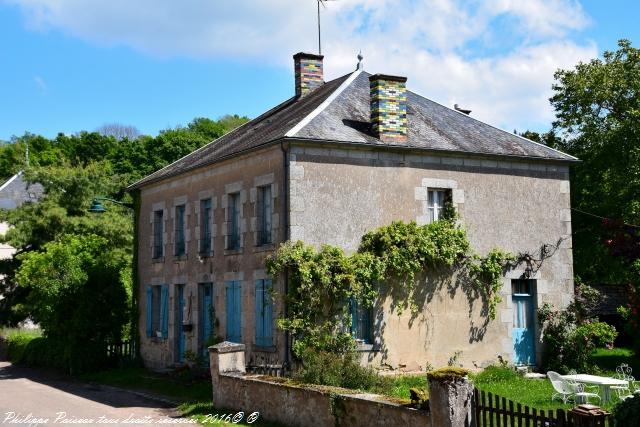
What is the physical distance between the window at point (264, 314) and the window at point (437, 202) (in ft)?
13.4

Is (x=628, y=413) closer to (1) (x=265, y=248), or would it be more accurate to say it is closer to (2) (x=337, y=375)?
(2) (x=337, y=375)

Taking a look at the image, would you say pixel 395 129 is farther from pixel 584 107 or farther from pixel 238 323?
pixel 584 107

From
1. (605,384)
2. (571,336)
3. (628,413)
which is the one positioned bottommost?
(605,384)

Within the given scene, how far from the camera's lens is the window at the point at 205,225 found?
814 inches

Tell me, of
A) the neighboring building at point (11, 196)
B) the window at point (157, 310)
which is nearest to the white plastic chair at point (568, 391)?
the window at point (157, 310)

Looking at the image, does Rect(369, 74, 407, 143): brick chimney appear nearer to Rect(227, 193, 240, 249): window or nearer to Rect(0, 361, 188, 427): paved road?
Rect(227, 193, 240, 249): window

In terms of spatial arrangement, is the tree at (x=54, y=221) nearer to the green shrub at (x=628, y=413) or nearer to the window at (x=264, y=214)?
the window at (x=264, y=214)

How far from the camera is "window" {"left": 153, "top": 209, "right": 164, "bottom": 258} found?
23.3m

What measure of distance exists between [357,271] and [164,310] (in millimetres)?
7796

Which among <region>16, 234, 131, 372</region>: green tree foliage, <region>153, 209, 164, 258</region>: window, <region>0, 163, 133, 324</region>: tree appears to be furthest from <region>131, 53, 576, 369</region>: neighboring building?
<region>0, 163, 133, 324</region>: tree

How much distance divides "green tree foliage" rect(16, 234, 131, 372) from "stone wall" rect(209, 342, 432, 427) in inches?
358

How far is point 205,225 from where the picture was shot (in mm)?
20844

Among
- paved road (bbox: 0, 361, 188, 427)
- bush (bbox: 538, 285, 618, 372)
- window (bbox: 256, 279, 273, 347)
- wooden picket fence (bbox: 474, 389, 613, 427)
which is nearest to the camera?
wooden picket fence (bbox: 474, 389, 613, 427)

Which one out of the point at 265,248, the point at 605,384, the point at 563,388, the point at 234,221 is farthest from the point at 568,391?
the point at 234,221
